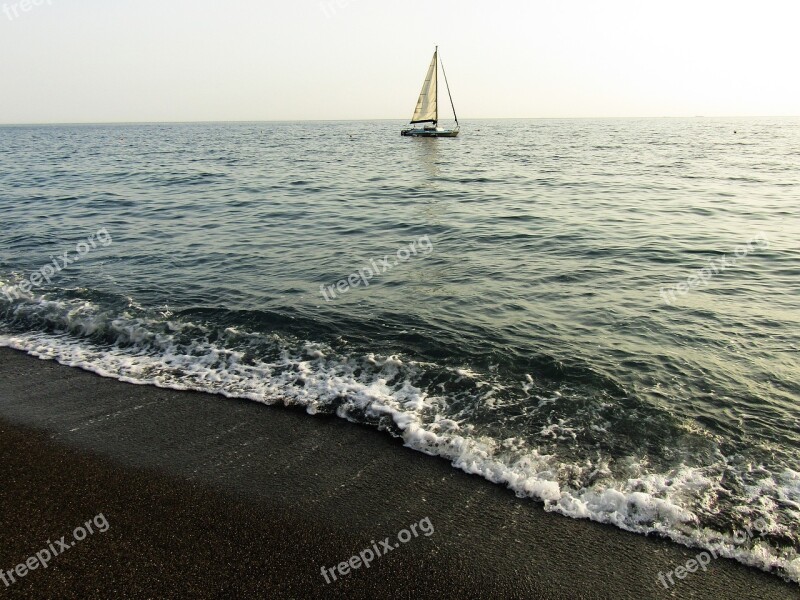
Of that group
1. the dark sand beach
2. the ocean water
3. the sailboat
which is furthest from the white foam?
the sailboat

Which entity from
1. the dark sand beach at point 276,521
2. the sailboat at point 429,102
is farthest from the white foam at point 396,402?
the sailboat at point 429,102

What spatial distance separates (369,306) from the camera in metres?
9.56

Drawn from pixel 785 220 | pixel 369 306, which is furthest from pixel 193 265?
pixel 785 220

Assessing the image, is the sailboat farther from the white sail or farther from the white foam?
the white foam

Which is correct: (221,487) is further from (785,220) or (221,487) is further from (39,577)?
(785,220)

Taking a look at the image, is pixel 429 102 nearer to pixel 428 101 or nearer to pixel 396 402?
pixel 428 101

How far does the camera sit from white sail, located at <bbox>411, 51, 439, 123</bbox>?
63125 millimetres

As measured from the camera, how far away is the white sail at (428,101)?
63125 millimetres

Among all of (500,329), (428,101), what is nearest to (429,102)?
(428,101)

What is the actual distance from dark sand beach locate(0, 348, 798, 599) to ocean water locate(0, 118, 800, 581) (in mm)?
400

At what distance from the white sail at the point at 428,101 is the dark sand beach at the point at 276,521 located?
64.4 m

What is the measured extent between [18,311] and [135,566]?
25.1 ft

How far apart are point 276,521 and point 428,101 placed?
2678 inches

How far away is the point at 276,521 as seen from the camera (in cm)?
435
